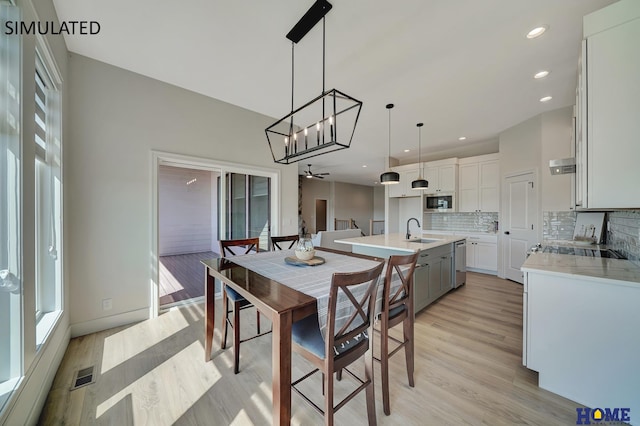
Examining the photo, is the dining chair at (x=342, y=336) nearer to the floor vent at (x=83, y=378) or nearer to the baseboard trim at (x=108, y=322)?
the floor vent at (x=83, y=378)

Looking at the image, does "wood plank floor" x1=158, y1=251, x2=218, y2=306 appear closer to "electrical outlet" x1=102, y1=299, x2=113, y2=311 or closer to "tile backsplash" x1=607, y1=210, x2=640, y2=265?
"electrical outlet" x1=102, y1=299, x2=113, y2=311

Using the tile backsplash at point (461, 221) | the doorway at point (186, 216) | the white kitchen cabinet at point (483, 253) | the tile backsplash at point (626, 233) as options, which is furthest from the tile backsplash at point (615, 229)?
the doorway at point (186, 216)

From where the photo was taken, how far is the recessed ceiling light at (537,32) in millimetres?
2004

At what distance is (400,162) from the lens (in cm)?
670

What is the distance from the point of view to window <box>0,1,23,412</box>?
1165 mm

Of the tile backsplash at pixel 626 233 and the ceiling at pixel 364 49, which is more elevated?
the ceiling at pixel 364 49

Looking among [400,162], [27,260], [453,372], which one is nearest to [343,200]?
[400,162]

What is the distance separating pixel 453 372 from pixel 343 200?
9322 mm

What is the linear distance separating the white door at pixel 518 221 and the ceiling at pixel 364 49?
1.26 m

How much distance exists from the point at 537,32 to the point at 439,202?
13.5 feet

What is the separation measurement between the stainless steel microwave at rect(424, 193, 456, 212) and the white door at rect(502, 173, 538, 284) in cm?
114

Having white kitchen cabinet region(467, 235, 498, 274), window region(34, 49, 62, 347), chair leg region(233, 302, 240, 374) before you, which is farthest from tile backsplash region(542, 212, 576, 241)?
window region(34, 49, 62, 347)

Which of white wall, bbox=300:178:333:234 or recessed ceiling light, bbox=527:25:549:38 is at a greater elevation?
recessed ceiling light, bbox=527:25:549:38

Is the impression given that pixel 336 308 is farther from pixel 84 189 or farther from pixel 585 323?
pixel 84 189
